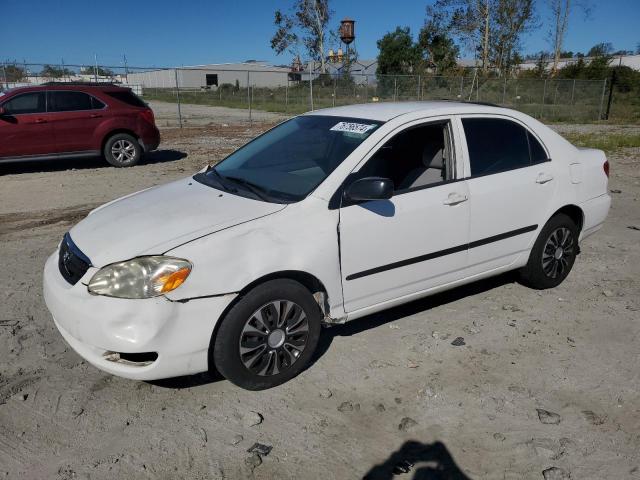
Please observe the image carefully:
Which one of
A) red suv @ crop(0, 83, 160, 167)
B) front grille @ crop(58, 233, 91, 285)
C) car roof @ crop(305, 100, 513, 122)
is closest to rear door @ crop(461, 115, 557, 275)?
car roof @ crop(305, 100, 513, 122)

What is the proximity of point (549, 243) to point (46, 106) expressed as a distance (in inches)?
376

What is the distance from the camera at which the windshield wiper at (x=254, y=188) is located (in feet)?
11.2

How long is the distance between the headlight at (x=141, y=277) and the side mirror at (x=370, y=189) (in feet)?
3.50

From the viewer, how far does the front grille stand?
300cm

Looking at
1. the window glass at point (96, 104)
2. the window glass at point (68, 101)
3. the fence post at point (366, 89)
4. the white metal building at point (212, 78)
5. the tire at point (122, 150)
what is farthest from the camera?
the white metal building at point (212, 78)

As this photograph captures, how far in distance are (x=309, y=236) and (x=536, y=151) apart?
232cm

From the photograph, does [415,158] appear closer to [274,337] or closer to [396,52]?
[274,337]

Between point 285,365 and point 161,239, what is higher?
point 161,239

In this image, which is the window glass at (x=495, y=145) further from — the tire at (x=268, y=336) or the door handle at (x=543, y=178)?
the tire at (x=268, y=336)

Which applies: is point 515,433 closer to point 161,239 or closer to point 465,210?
point 465,210

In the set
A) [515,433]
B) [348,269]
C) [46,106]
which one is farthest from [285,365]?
[46,106]

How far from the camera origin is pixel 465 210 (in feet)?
12.4

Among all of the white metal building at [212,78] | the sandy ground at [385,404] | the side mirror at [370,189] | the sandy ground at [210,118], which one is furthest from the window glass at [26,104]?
the white metal building at [212,78]

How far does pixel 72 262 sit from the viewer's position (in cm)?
312
